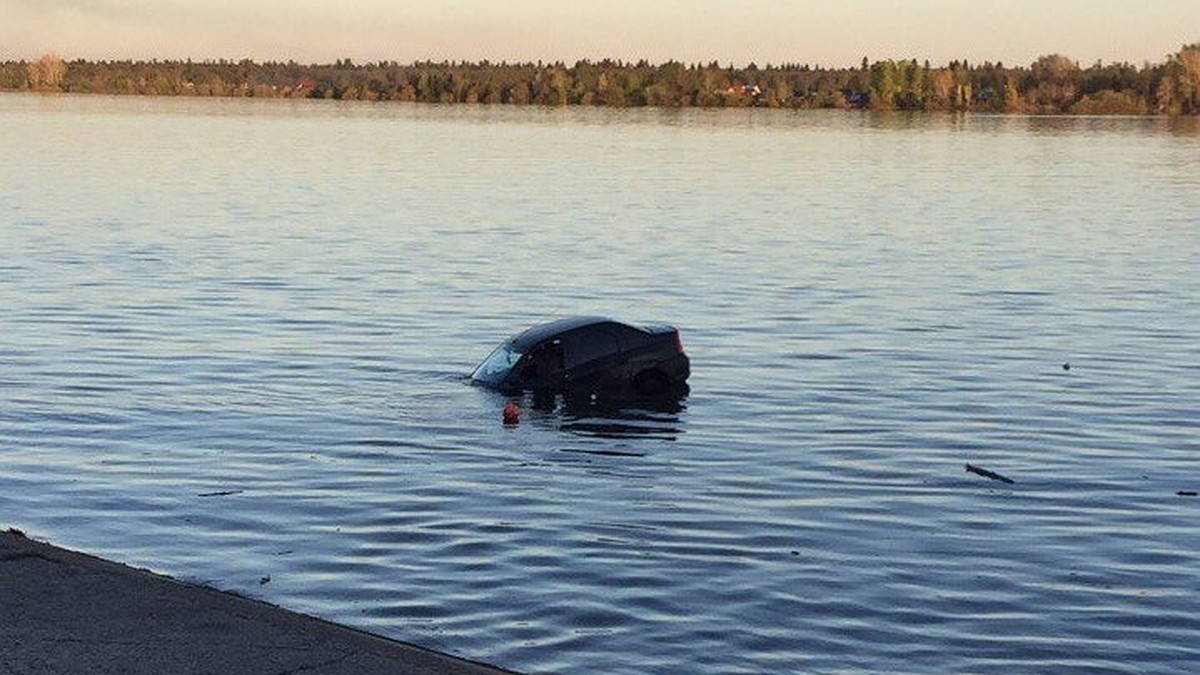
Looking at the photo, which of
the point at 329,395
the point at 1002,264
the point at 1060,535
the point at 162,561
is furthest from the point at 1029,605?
the point at 1002,264

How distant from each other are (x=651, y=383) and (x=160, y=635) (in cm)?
1842

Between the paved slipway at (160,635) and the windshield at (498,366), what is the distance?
54.7ft

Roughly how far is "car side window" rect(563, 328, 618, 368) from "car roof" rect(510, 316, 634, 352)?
0.12 meters

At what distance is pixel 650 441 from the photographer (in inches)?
1091

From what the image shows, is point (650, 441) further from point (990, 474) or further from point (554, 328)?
point (990, 474)

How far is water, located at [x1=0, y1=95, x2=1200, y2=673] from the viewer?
18062 millimetres

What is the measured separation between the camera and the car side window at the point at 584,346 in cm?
2980

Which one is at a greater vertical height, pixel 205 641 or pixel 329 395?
pixel 205 641

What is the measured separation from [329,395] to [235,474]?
7273 mm

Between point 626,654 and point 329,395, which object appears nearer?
point 626,654

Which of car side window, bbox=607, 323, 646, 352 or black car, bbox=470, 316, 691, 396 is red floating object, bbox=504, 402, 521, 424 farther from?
car side window, bbox=607, 323, 646, 352

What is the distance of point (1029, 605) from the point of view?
18.5 meters

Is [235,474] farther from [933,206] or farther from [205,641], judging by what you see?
[933,206]

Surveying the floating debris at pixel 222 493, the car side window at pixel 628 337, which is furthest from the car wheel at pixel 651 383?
the floating debris at pixel 222 493
